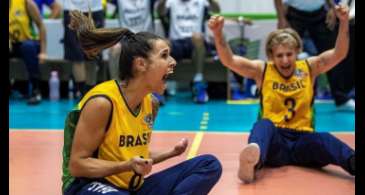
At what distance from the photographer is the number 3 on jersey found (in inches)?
160

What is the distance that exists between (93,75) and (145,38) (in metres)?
3.93

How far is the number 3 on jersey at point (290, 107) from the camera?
13.3ft

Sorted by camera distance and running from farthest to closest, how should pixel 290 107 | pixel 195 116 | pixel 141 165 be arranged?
1. pixel 195 116
2. pixel 290 107
3. pixel 141 165

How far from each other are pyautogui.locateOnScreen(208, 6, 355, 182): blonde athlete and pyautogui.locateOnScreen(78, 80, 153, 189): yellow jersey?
3.97 ft

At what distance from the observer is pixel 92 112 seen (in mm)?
2461

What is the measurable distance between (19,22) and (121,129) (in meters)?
5.13

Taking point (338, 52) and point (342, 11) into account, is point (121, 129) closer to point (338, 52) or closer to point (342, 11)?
point (342, 11)

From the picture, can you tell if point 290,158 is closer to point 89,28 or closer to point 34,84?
point 89,28

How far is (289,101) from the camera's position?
4074 millimetres

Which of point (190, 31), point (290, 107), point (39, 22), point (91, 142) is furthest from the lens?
point (190, 31)

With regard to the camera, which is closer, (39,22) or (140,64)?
(140,64)

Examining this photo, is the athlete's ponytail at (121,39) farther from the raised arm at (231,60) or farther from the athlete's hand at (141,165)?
the raised arm at (231,60)

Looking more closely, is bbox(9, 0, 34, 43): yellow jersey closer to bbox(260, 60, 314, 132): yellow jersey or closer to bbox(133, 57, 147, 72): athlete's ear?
bbox(260, 60, 314, 132): yellow jersey

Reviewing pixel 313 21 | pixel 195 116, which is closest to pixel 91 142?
pixel 195 116
